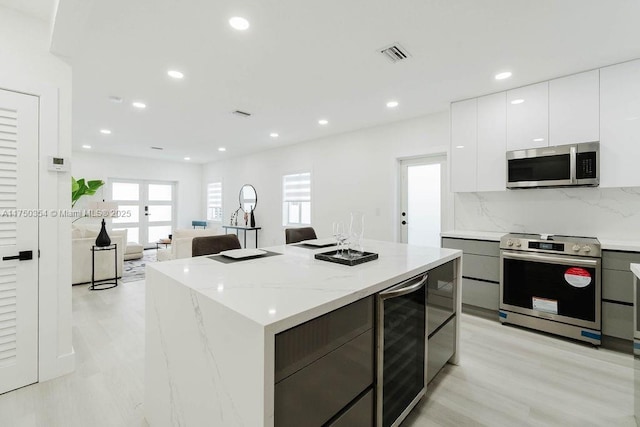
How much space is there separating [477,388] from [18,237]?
338 cm

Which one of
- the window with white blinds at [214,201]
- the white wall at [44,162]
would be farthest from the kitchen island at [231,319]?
the window with white blinds at [214,201]

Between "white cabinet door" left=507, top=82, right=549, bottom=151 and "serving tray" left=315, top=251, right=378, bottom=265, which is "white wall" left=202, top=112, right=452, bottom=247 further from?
"serving tray" left=315, top=251, right=378, bottom=265

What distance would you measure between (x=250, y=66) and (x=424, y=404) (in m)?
3.19

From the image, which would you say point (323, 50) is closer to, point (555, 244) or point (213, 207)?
point (555, 244)

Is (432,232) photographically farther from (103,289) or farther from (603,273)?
(103,289)

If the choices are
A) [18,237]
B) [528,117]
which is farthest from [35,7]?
[528,117]

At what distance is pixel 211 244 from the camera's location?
2.39 metres

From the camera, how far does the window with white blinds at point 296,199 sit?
20.2 feet

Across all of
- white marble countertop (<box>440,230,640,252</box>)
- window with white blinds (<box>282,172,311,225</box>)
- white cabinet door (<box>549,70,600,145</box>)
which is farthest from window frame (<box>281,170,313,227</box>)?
white cabinet door (<box>549,70,600,145</box>)

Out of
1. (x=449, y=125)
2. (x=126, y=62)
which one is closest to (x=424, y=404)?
(x=449, y=125)

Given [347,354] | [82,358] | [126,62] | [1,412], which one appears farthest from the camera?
[126,62]

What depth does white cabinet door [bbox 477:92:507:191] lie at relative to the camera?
3426mm

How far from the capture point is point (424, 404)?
1.88m

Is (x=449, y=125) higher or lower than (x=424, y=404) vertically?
higher
